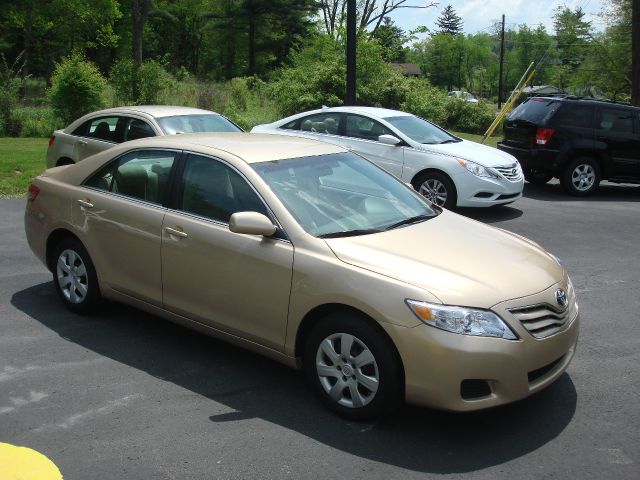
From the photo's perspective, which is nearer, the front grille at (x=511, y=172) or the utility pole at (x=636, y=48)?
the front grille at (x=511, y=172)

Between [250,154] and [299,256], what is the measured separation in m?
1.08

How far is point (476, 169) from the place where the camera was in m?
10.9

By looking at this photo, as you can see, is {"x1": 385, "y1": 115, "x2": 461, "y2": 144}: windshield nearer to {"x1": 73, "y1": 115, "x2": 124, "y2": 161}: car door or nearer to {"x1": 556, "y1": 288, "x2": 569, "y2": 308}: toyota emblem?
{"x1": 73, "y1": 115, "x2": 124, "y2": 161}: car door

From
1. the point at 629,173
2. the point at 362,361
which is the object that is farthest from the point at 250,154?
the point at 629,173

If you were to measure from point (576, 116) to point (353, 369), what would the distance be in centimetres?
1084

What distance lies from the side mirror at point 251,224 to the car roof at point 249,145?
0.65m

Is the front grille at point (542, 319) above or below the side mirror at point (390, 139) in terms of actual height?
below

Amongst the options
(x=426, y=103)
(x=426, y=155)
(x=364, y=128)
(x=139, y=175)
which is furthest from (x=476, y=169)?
(x=426, y=103)

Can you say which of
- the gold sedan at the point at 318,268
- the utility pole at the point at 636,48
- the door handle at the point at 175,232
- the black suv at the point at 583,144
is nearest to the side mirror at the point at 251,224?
the gold sedan at the point at 318,268

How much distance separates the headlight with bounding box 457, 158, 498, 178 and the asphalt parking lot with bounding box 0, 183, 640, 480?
4697mm

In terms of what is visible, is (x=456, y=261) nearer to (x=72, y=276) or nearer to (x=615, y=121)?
(x=72, y=276)

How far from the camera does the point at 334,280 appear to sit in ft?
14.2

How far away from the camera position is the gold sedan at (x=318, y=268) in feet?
13.4

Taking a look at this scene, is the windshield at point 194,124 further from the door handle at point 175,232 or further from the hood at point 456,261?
the hood at point 456,261
